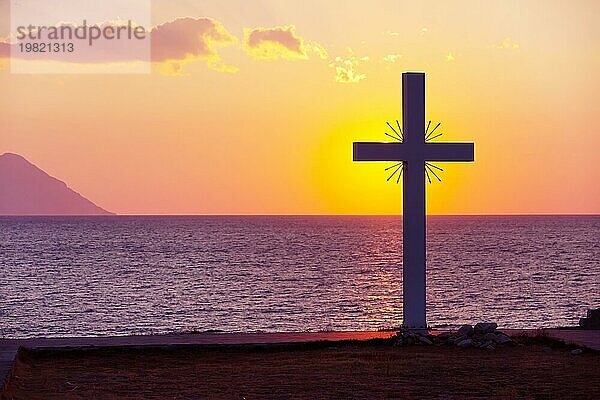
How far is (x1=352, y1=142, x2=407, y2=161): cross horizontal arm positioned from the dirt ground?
2.41 meters

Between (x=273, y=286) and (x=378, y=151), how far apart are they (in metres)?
39.7

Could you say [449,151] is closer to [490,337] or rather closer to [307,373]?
[490,337]

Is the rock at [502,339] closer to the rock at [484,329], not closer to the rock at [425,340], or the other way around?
the rock at [484,329]

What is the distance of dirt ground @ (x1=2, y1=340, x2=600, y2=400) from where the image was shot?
426 inches

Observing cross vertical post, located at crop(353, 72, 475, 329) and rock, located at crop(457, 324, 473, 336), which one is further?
cross vertical post, located at crop(353, 72, 475, 329)

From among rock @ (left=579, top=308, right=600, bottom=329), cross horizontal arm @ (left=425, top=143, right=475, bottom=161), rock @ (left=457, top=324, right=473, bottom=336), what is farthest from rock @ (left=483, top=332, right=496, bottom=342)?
rock @ (left=579, top=308, right=600, bottom=329)

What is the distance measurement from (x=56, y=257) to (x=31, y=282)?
23300mm

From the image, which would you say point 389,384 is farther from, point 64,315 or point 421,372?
point 64,315

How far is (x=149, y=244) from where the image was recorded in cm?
10169

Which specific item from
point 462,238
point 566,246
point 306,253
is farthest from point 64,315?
point 462,238

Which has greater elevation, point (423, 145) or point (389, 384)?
point (423, 145)

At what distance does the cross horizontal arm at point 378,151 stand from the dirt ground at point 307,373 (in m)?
2.41

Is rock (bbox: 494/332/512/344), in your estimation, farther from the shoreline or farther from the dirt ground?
the dirt ground

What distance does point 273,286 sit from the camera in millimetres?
53969
